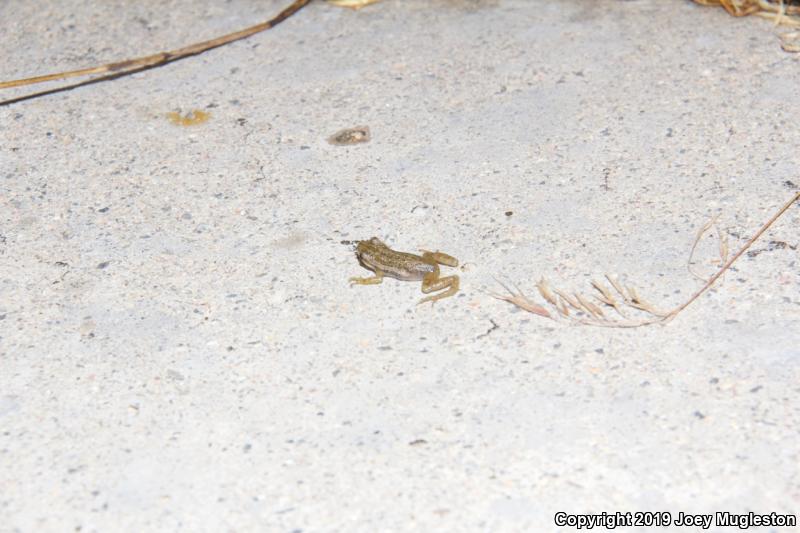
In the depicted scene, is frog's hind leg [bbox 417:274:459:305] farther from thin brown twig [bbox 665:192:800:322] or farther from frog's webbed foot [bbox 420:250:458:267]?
thin brown twig [bbox 665:192:800:322]

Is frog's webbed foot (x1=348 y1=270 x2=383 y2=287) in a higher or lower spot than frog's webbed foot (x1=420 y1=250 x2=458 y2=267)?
lower

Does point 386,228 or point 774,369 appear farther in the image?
point 386,228

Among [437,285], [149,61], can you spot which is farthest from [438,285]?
[149,61]

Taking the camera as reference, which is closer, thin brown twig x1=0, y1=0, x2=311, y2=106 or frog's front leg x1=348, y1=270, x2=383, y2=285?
frog's front leg x1=348, y1=270, x2=383, y2=285

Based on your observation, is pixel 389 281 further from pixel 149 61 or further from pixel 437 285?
pixel 149 61

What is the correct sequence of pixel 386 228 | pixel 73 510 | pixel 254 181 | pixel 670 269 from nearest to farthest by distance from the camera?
pixel 73 510, pixel 670 269, pixel 386 228, pixel 254 181

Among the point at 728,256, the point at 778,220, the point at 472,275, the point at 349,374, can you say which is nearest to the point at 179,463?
the point at 349,374

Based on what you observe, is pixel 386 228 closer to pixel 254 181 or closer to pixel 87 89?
pixel 254 181

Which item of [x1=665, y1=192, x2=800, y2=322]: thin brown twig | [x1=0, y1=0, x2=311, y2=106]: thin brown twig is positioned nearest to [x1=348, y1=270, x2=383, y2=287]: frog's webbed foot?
[x1=665, y1=192, x2=800, y2=322]: thin brown twig

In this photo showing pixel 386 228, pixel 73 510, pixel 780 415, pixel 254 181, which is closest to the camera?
pixel 73 510
